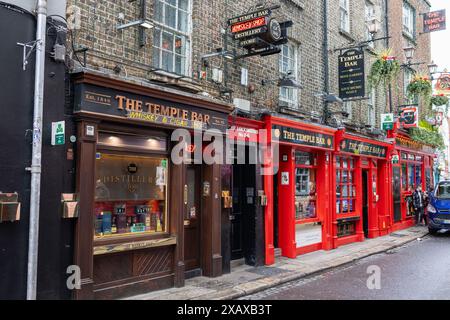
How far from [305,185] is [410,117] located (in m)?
8.60

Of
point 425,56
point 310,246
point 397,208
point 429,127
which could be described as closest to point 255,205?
point 310,246

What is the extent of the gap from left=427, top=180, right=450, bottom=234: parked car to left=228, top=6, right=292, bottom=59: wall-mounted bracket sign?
32.8ft

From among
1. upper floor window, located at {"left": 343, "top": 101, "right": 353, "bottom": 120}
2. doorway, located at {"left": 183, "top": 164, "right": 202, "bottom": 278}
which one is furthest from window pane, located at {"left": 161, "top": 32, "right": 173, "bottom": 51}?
upper floor window, located at {"left": 343, "top": 101, "right": 353, "bottom": 120}

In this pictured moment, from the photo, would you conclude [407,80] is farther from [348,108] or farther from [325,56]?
[325,56]

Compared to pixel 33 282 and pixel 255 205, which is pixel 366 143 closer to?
pixel 255 205

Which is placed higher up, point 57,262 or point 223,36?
point 223,36

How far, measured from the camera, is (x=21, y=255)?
5.51 metres

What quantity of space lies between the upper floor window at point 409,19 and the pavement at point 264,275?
40.4ft

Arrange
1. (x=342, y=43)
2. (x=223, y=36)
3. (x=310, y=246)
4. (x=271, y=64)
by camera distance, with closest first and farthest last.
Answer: (x=223, y=36), (x=271, y=64), (x=310, y=246), (x=342, y=43)

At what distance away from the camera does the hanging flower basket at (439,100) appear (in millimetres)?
20228

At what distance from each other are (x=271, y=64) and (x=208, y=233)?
5009 mm

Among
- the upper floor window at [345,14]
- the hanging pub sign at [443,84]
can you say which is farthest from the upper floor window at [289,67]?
the hanging pub sign at [443,84]

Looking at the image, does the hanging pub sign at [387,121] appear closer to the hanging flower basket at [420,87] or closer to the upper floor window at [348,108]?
the upper floor window at [348,108]

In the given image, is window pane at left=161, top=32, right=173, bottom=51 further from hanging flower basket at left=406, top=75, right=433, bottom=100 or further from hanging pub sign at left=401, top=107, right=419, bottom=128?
hanging flower basket at left=406, top=75, right=433, bottom=100
